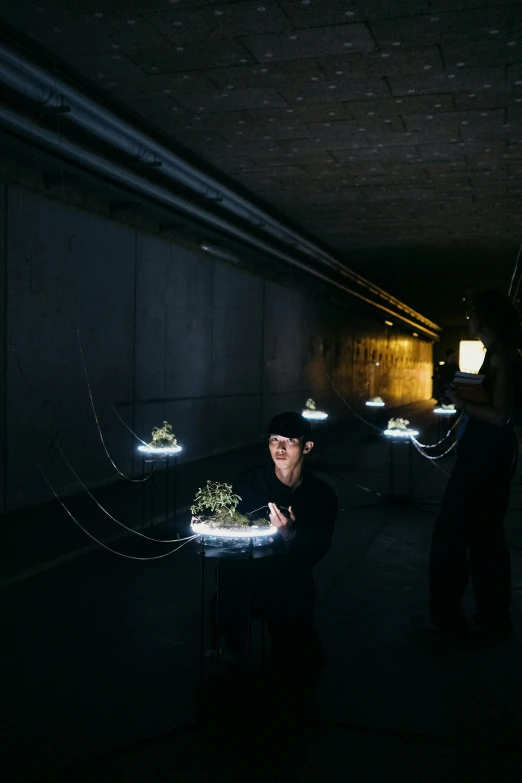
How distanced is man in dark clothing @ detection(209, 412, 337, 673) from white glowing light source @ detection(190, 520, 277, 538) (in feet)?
0.96

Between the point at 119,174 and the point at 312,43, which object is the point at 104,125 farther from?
the point at 312,43

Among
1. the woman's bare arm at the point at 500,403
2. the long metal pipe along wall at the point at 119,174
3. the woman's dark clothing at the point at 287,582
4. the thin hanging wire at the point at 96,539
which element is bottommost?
the thin hanging wire at the point at 96,539

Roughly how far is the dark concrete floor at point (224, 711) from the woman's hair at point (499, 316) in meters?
1.74

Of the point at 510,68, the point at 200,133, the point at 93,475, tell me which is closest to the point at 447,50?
the point at 510,68

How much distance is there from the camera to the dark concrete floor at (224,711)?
2662 millimetres

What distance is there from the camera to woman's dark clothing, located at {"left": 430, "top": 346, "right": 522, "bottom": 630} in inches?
158

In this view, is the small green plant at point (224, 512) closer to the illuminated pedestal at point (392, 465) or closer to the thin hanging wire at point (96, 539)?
the thin hanging wire at point (96, 539)

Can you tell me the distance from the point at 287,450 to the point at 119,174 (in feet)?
16.0

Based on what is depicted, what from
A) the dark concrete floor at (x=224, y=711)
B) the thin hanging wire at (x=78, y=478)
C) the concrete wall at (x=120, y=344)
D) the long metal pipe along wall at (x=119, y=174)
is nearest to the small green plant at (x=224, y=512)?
the dark concrete floor at (x=224, y=711)

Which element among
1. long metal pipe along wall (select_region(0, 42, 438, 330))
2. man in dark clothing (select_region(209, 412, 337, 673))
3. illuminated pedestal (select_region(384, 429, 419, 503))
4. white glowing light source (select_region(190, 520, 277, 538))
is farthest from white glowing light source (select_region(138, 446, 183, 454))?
white glowing light source (select_region(190, 520, 277, 538))

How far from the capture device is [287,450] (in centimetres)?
346

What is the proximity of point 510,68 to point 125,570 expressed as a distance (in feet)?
17.9

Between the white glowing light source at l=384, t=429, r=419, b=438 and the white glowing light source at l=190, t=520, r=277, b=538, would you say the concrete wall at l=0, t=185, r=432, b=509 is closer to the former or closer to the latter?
the white glowing light source at l=384, t=429, r=419, b=438

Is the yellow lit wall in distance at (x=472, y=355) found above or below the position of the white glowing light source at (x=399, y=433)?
above
